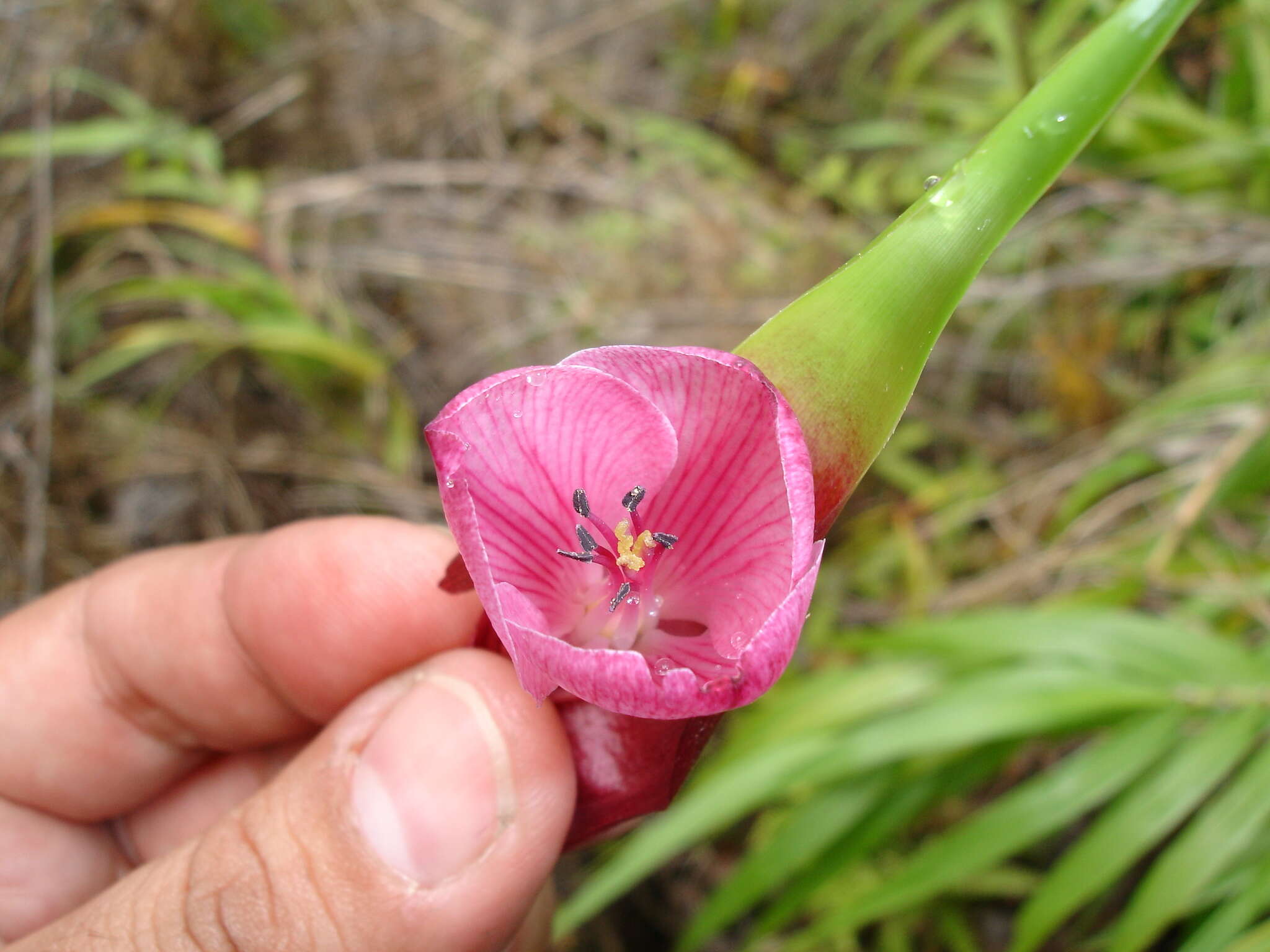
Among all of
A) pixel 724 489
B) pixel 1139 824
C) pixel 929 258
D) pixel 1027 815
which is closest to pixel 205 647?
pixel 724 489

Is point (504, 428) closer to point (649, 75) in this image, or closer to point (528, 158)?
point (528, 158)

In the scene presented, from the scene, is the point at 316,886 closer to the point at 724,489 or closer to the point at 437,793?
the point at 437,793

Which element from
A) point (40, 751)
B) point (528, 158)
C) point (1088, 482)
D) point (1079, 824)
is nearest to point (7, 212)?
point (528, 158)

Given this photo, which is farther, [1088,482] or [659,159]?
[659,159]

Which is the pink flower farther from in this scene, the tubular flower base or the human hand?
the human hand

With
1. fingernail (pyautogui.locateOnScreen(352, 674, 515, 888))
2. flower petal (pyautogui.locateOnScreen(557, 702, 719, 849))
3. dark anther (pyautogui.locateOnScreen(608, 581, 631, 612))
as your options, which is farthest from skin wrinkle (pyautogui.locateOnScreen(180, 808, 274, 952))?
dark anther (pyautogui.locateOnScreen(608, 581, 631, 612))

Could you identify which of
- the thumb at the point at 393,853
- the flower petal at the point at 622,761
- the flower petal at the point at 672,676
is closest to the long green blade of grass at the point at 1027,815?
the flower petal at the point at 622,761

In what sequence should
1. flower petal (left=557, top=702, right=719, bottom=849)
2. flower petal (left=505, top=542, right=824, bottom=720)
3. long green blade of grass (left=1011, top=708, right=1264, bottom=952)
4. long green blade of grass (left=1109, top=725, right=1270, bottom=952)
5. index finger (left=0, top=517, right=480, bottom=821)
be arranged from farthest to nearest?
long green blade of grass (left=1011, top=708, right=1264, bottom=952), long green blade of grass (left=1109, top=725, right=1270, bottom=952), index finger (left=0, top=517, right=480, bottom=821), flower petal (left=557, top=702, right=719, bottom=849), flower petal (left=505, top=542, right=824, bottom=720)
